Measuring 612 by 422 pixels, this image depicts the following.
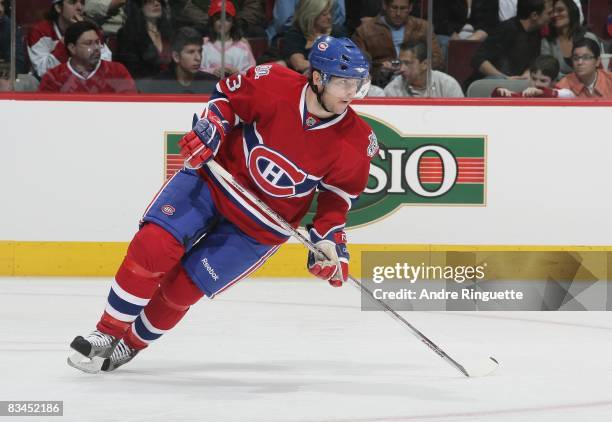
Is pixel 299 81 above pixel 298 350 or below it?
above

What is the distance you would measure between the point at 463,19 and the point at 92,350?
340 cm

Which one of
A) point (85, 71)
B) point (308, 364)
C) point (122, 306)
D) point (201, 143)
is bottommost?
point (308, 364)

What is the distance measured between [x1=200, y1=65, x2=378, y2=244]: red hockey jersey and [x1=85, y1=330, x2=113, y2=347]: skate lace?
0.52m

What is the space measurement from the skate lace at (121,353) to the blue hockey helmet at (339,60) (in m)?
1.03

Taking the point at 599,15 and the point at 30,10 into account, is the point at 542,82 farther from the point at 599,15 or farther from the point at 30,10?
the point at 30,10

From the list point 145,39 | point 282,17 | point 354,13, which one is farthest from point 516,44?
point 145,39

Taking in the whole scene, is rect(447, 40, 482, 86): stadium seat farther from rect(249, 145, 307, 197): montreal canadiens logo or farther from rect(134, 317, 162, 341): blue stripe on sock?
rect(134, 317, 162, 341): blue stripe on sock

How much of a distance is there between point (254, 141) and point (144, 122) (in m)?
2.63

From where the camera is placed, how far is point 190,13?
6.45 m

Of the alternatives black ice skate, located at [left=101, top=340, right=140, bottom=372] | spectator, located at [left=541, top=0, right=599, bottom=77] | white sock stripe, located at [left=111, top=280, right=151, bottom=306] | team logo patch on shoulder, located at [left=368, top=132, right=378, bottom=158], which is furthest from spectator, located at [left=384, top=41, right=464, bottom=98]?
white sock stripe, located at [left=111, top=280, right=151, bottom=306]

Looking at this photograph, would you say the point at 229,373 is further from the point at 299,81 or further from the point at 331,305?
the point at 331,305

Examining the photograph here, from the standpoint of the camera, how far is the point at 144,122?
6.45 meters

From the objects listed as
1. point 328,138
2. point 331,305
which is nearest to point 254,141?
point 328,138

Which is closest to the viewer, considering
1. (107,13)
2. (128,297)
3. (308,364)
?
(128,297)
